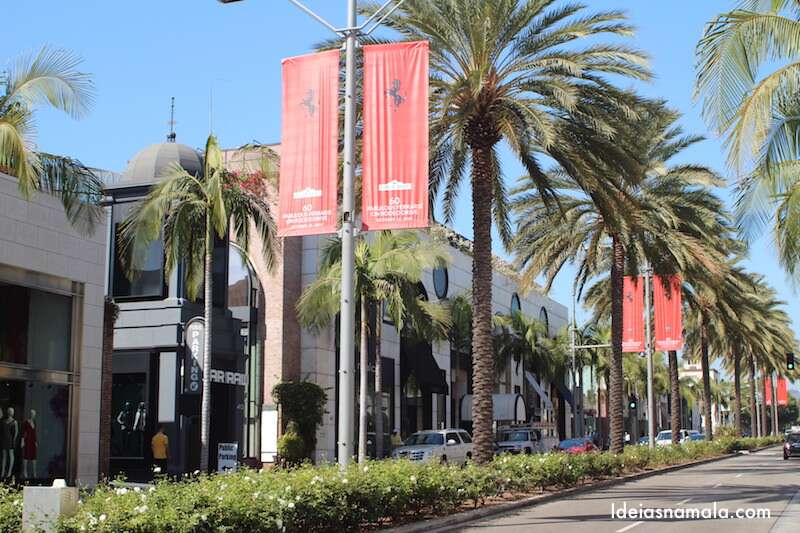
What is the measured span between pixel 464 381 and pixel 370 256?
85.0 feet

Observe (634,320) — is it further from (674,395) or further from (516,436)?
(516,436)

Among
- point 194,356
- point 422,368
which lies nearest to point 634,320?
point 422,368

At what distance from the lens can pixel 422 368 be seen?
4816cm

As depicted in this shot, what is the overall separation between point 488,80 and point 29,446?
14450 millimetres

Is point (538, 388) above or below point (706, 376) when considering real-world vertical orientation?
below

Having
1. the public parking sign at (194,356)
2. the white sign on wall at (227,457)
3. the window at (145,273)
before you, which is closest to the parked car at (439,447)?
the public parking sign at (194,356)

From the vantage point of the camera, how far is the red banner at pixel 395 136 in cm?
1645

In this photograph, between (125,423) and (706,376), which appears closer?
(125,423)

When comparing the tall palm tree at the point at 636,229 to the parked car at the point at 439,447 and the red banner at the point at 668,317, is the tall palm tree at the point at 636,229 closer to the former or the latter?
the red banner at the point at 668,317

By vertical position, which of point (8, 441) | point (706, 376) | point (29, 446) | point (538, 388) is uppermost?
point (706, 376)

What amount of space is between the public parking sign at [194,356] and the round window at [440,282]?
2097 centimetres

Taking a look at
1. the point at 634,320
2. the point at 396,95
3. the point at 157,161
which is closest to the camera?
the point at 396,95

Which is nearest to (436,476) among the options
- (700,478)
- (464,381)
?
(700,478)

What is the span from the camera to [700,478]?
101 feet
